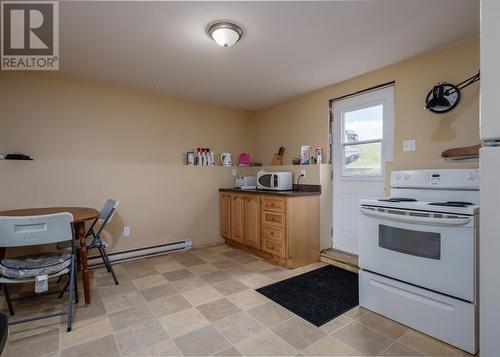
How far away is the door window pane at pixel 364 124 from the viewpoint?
3.04 m

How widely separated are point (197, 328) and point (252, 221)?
1807 mm

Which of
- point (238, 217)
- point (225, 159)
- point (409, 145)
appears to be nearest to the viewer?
point (409, 145)

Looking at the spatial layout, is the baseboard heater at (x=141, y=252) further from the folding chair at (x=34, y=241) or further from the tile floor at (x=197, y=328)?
the folding chair at (x=34, y=241)

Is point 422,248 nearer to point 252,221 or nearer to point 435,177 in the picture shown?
point 435,177

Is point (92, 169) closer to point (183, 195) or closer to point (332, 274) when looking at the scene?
point (183, 195)

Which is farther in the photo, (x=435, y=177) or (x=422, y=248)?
(x=435, y=177)

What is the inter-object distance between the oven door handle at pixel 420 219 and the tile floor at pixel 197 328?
2.64 feet

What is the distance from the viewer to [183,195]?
13.0ft

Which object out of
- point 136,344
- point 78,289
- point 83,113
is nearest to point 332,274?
point 136,344

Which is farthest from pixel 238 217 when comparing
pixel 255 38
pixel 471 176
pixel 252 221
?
pixel 471 176

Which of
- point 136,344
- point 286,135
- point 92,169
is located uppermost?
point 286,135

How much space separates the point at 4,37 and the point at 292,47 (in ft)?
8.05

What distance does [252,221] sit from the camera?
3.64 metres

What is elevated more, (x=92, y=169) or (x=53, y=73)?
(x=53, y=73)
